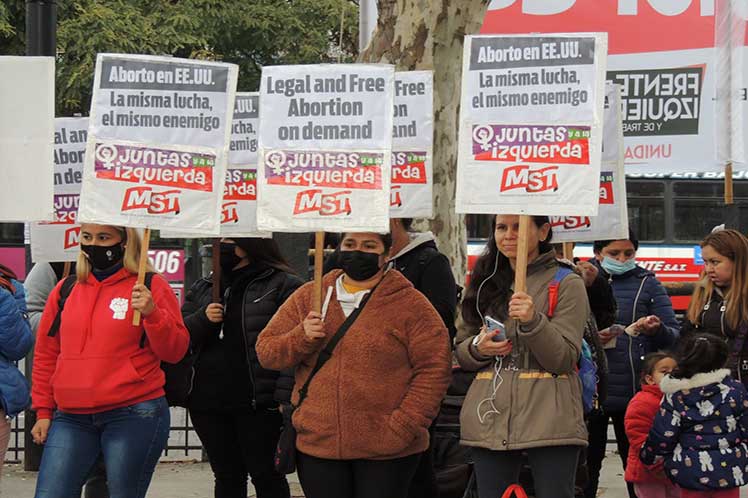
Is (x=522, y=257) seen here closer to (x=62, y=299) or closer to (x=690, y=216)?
(x=62, y=299)

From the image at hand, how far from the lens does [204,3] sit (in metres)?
23.5

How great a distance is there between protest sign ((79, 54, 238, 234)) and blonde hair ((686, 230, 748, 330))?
105 inches

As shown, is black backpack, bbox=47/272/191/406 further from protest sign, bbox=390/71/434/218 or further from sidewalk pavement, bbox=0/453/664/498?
sidewalk pavement, bbox=0/453/664/498

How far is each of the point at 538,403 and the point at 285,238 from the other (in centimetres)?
468

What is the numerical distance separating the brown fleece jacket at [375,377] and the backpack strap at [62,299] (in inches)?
41.9

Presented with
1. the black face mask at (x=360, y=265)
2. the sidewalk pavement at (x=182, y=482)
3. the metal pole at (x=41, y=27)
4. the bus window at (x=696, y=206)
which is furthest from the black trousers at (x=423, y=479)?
the bus window at (x=696, y=206)

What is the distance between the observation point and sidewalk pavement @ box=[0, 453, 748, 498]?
8820 millimetres

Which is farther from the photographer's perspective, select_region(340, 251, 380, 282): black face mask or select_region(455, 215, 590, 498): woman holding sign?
select_region(340, 251, 380, 282): black face mask

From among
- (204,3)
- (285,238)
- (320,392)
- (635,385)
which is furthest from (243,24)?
(320,392)

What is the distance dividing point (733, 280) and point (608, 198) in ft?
2.72

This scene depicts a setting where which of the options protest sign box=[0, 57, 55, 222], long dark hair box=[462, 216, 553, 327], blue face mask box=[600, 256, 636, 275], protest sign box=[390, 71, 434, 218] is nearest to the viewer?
long dark hair box=[462, 216, 553, 327]

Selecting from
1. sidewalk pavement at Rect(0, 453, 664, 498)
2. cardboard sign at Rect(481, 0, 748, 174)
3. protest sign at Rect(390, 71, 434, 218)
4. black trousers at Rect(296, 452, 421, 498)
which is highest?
cardboard sign at Rect(481, 0, 748, 174)

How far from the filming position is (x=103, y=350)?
5.94 metres

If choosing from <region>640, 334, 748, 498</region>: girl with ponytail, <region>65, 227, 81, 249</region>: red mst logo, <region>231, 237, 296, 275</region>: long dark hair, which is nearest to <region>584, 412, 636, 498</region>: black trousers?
<region>640, 334, 748, 498</region>: girl with ponytail
